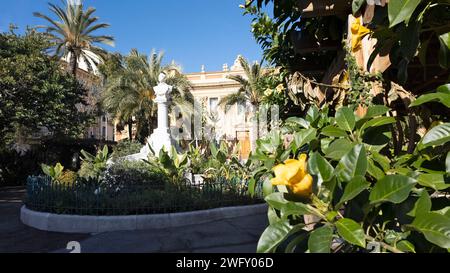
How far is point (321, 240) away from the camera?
1.26m

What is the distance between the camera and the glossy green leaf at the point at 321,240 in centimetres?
124

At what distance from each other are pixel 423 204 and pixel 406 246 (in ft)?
0.63

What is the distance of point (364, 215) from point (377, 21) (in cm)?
101

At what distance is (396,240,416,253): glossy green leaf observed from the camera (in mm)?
1313

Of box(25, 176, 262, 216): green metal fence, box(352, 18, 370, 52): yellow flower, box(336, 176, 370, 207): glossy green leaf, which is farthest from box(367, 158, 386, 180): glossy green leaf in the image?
box(25, 176, 262, 216): green metal fence

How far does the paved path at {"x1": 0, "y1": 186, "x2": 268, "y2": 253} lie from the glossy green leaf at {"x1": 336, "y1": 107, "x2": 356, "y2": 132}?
4156 millimetres

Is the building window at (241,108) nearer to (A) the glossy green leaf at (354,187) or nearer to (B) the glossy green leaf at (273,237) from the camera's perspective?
(B) the glossy green leaf at (273,237)

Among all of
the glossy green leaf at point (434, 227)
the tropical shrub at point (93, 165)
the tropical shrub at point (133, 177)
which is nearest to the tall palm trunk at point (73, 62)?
the tropical shrub at point (93, 165)

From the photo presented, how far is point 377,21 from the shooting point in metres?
1.83
